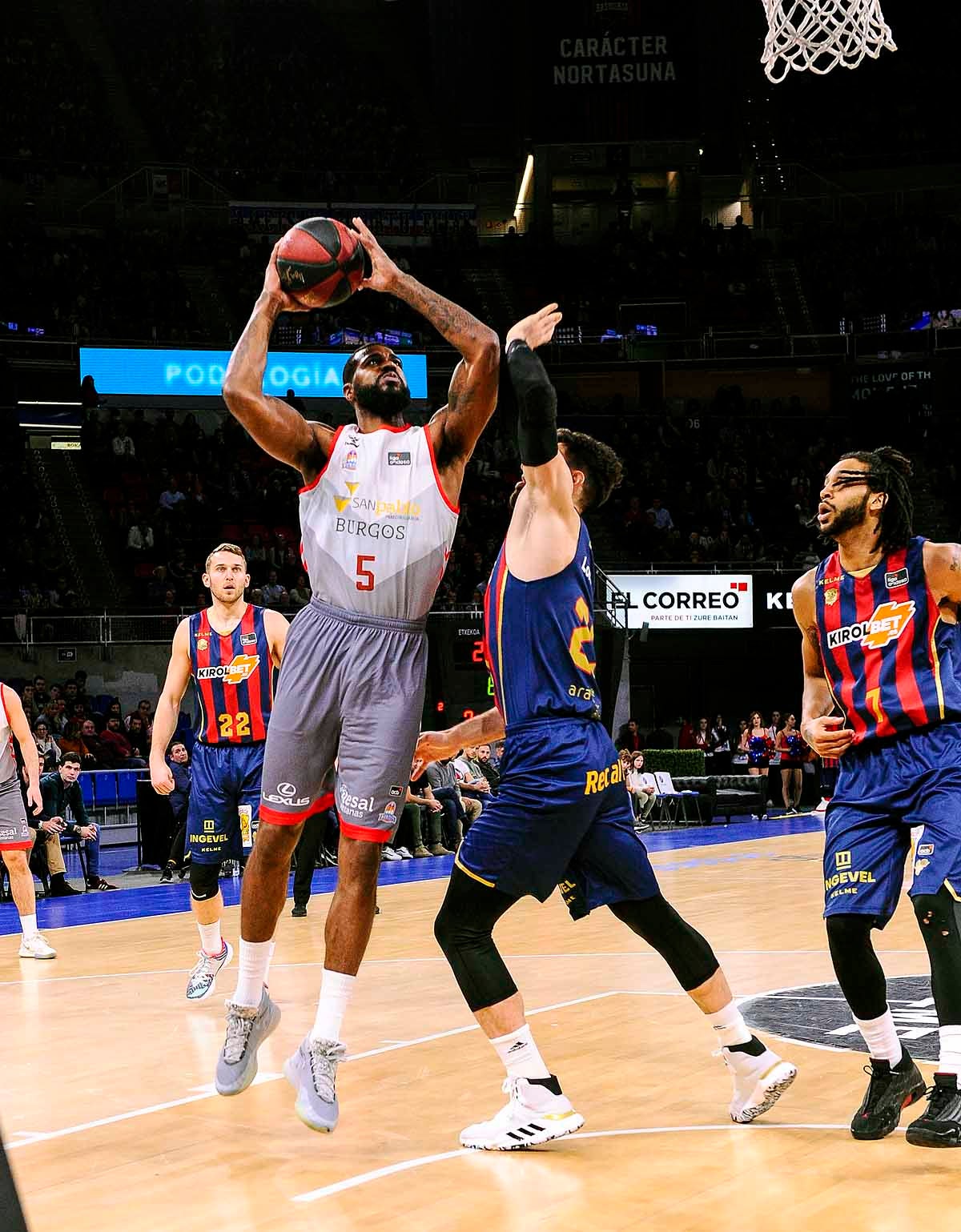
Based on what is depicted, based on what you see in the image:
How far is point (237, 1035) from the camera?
15.9ft

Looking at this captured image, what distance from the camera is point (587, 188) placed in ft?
117

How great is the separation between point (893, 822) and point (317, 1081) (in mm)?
1999

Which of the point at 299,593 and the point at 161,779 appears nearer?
the point at 161,779

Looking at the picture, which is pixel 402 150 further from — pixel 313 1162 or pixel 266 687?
pixel 313 1162

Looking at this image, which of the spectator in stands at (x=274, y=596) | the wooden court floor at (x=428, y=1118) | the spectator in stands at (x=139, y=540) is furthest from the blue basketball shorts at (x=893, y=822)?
the spectator in stands at (x=139, y=540)

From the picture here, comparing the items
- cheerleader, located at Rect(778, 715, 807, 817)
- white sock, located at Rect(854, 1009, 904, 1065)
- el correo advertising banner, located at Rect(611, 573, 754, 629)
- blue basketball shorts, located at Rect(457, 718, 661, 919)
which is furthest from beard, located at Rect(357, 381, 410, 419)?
el correo advertising banner, located at Rect(611, 573, 754, 629)

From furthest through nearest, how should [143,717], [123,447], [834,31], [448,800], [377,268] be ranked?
1. [123,447]
2. [143,717]
3. [448,800]
4. [834,31]
5. [377,268]

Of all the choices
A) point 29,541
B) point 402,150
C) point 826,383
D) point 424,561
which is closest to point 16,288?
point 29,541

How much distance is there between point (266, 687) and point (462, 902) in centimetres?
357

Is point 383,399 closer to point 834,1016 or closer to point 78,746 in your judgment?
point 834,1016

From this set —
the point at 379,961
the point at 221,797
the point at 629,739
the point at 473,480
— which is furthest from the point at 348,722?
the point at 473,480

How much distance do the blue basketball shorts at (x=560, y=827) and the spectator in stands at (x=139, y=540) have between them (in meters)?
20.1

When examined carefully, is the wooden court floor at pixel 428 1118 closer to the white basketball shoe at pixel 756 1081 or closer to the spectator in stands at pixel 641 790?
the white basketball shoe at pixel 756 1081

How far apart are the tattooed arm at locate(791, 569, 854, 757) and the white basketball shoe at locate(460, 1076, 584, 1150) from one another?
4.57ft
